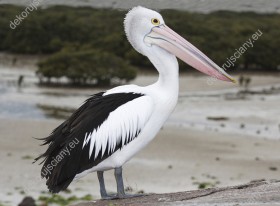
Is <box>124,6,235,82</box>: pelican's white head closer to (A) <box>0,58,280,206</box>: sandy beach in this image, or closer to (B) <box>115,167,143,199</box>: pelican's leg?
(B) <box>115,167,143,199</box>: pelican's leg

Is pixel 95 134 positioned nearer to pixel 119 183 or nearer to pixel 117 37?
pixel 119 183

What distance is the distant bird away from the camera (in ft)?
20.4

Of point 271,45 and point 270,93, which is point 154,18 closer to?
point 270,93

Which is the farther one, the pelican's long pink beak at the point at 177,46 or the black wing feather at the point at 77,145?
the pelican's long pink beak at the point at 177,46

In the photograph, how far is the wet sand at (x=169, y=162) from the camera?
17.0 metres

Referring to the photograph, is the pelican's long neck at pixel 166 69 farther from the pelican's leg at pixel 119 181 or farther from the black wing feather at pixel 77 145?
the pelican's leg at pixel 119 181

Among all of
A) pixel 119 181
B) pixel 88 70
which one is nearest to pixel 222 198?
pixel 119 181

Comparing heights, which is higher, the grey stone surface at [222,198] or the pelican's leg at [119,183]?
the pelican's leg at [119,183]

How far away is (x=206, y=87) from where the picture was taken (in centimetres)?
4006

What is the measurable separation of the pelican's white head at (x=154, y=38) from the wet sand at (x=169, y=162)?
9469 millimetres

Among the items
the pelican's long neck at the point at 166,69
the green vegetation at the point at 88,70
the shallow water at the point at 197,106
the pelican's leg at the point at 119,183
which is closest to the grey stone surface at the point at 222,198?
the pelican's leg at the point at 119,183

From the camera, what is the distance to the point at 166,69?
251 inches

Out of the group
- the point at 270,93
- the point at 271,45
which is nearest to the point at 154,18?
the point at 270,93

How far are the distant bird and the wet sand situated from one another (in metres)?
9.26
